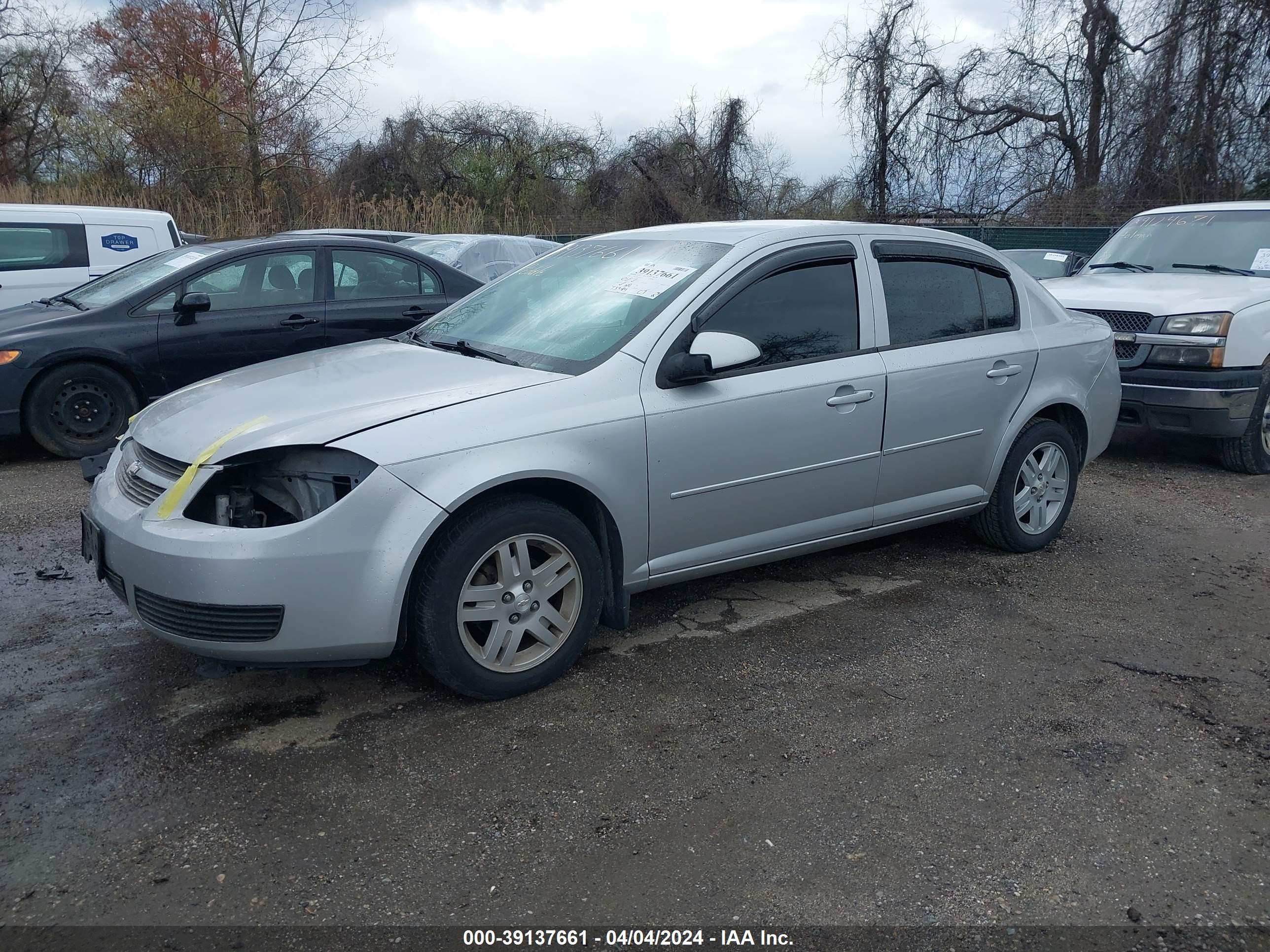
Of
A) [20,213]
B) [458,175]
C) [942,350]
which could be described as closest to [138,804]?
[942,350]

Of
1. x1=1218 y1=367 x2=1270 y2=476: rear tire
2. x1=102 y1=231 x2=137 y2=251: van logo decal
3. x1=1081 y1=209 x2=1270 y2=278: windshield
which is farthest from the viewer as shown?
x1=102 y1=231 x2=137 y2=251: van logo decal

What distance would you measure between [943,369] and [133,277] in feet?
19.8

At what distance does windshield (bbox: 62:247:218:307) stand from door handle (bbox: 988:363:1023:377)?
218 inches

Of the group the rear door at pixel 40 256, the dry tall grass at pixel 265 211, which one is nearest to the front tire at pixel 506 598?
the rear door at pixel 40 256

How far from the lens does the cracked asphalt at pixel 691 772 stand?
2.71 metres

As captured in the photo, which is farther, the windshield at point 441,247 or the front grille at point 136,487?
the windshield at point 441,247

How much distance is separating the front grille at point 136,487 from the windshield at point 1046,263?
697 centimetres

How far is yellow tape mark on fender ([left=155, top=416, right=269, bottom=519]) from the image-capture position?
3.43 m

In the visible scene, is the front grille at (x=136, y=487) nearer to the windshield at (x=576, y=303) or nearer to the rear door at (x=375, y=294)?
the windshield at (x=576, y=303)

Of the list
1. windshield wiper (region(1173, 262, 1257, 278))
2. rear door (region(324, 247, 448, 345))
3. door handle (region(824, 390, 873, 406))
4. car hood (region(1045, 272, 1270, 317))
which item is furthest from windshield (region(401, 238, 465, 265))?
door handle (region(824, 390, 873, 406))

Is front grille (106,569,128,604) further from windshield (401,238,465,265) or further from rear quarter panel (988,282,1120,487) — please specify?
windshield (401,238,465,265)

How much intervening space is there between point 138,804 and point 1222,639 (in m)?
4.23

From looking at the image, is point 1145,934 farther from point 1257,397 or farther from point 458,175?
point 458,175

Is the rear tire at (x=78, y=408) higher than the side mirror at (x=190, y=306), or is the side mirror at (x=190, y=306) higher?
the side mirror at (x=190, y=306)
